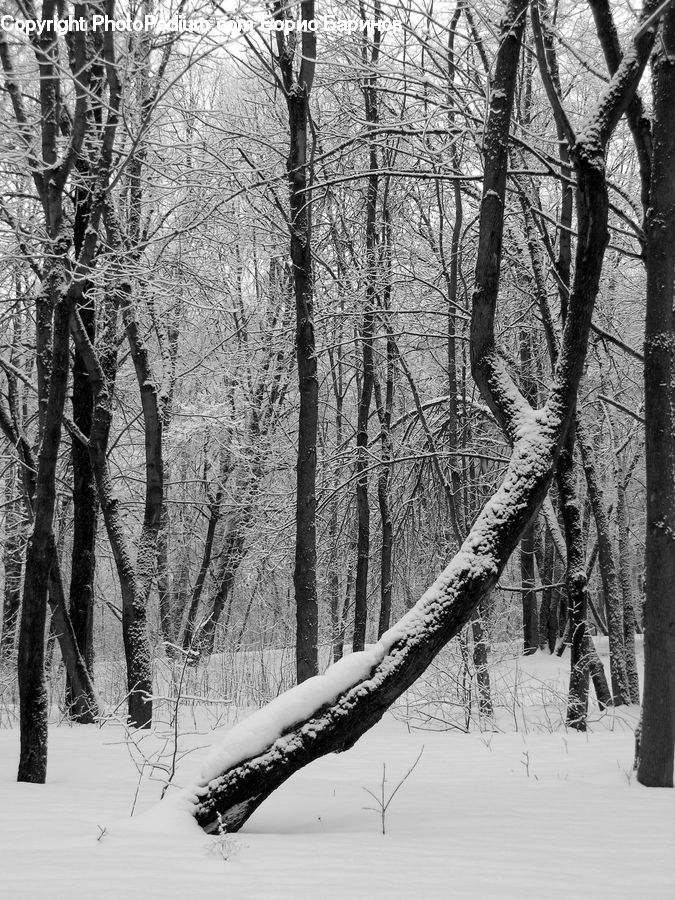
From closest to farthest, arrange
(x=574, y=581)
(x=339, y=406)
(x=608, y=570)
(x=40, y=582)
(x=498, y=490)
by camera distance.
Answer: (x=498, y=490) → (x=40, y=582) → (x=574, y=581) → (x=608, y=570) → (x=339, y=406)

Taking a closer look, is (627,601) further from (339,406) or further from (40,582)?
(40,582)

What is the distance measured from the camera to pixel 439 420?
39.5 ft

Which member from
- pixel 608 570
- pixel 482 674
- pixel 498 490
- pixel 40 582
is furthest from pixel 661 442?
pixel 608 570

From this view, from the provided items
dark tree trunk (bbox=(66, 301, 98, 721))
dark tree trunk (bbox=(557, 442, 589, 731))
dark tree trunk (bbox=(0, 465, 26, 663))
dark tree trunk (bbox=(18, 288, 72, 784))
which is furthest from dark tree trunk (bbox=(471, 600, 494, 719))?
dark tree trunk (bbox=(0, 465, 26, 663))

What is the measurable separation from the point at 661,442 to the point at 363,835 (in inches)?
100

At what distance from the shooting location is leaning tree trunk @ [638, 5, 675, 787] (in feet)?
13.2

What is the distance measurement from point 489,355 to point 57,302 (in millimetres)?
2593

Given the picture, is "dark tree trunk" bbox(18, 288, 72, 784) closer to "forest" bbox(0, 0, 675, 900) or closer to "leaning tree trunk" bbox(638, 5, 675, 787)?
"forest" bbox(0, 0, 675, 900)

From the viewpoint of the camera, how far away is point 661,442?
4.20 metres

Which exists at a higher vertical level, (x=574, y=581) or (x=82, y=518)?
(x=82, y=518)

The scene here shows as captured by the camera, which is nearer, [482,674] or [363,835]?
[363,835]

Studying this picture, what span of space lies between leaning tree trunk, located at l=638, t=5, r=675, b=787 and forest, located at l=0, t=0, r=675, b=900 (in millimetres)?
16

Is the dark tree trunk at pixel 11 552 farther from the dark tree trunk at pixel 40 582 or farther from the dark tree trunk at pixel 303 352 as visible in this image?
the dark tree trunk at pixel 40 582

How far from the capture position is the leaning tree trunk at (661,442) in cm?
403
